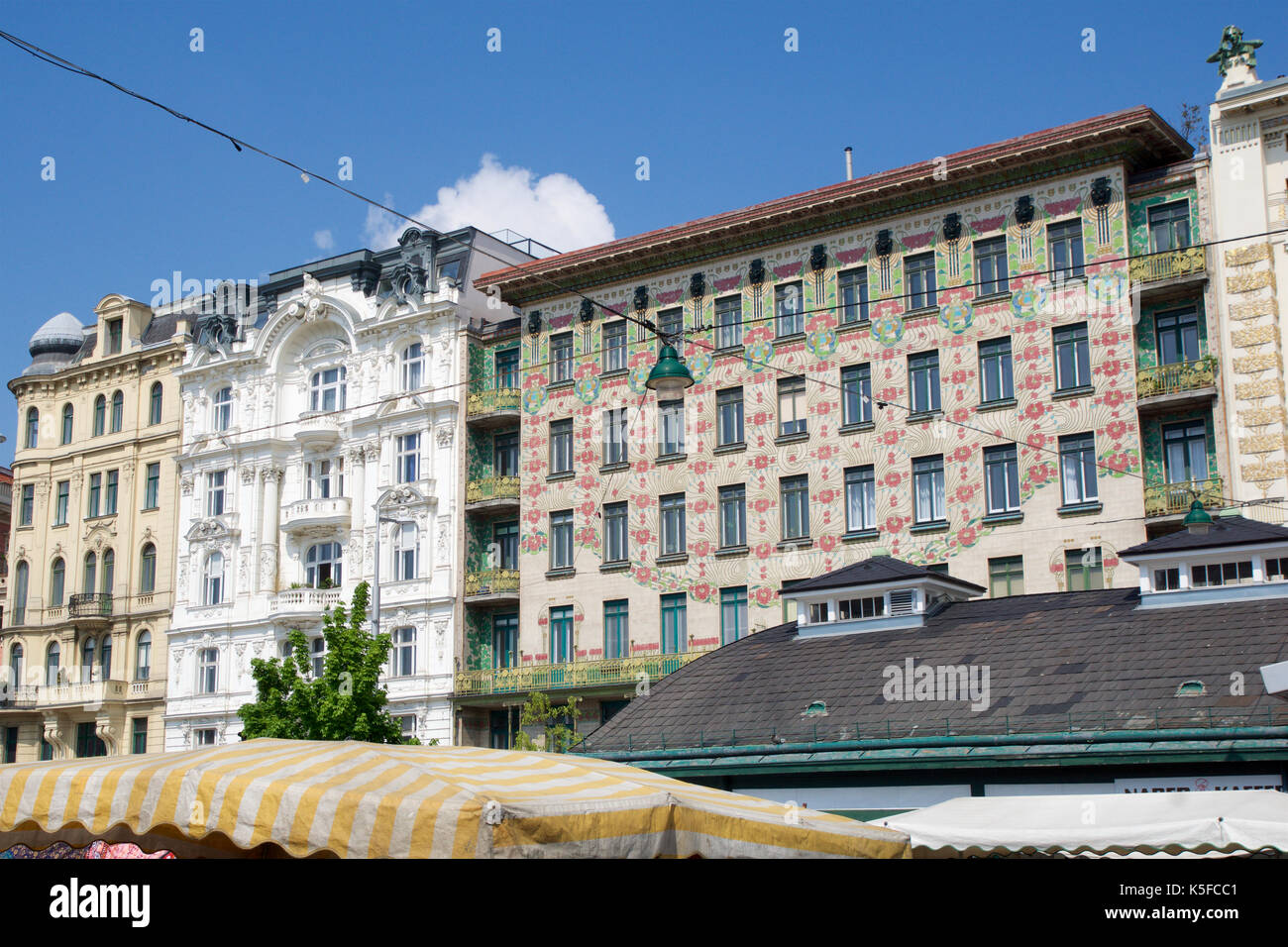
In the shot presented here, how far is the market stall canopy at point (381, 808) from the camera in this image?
8492 mm

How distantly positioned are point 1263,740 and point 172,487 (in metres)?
46.5

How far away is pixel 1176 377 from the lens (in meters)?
37.7

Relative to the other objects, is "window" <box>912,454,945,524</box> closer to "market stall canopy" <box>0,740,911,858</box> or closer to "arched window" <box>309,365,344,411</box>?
"arched window" <box>309,365,344,411</box>

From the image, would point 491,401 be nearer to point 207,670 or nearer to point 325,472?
point 325,472

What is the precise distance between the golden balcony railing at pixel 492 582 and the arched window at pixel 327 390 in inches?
381

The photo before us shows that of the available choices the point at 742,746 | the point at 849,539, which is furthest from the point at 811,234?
the point at 742,746

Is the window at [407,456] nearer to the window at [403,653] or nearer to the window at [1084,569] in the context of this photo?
the window at [403,653]

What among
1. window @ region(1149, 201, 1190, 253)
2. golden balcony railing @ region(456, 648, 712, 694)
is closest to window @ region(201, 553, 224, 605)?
golden balcony railing @ region(456, 648, 712, 694)

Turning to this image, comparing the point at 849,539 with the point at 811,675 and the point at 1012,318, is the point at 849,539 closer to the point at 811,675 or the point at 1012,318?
the point at 1012,318

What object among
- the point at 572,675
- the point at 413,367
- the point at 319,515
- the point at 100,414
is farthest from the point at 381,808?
the point at 100,414

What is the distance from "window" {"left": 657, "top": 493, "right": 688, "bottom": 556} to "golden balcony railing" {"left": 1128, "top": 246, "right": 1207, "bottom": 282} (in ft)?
50.3

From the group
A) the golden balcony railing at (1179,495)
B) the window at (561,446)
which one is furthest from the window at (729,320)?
the golden balcony railing at (1179,495)

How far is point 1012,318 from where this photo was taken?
40.3m
